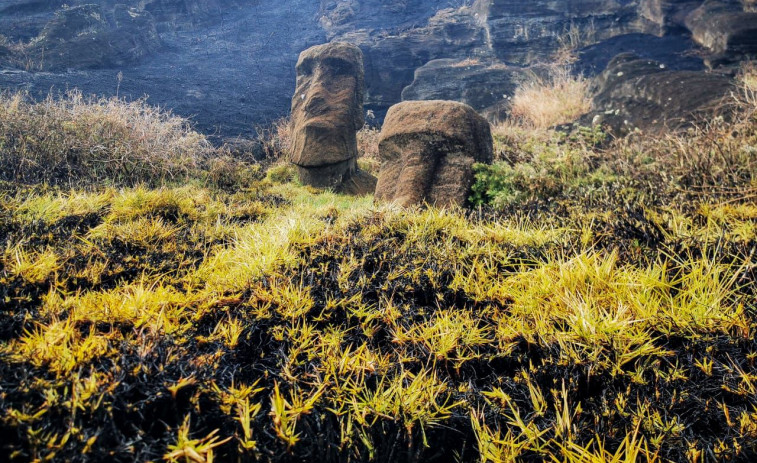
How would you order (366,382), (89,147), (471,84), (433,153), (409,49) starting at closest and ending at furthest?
(366,382)
(433,153)
(89,147)
(471,84)
(409,49)

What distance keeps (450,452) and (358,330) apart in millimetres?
589

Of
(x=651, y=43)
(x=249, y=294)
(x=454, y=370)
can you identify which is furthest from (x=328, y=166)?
(x=651, y=43)

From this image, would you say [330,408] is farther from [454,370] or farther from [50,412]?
[50,412]

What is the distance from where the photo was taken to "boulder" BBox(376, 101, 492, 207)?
13.9ft

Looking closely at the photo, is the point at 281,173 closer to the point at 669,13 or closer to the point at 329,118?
the point at 329,118

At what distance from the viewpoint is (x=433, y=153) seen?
4414mm

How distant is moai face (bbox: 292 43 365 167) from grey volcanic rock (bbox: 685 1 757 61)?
39.6ft

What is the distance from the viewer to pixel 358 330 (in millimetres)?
1560

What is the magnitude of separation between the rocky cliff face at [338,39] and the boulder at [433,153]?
853 centimetres

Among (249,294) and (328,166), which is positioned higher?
(249,294)

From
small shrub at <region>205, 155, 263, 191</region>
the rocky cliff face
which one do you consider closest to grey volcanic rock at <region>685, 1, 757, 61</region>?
the rocky cliff face

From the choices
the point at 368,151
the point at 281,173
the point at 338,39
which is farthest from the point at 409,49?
the point at 281,173

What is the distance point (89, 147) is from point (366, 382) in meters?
5.97

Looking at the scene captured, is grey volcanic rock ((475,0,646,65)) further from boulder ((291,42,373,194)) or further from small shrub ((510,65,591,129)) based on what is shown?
boulder ((291,42,373,194))
